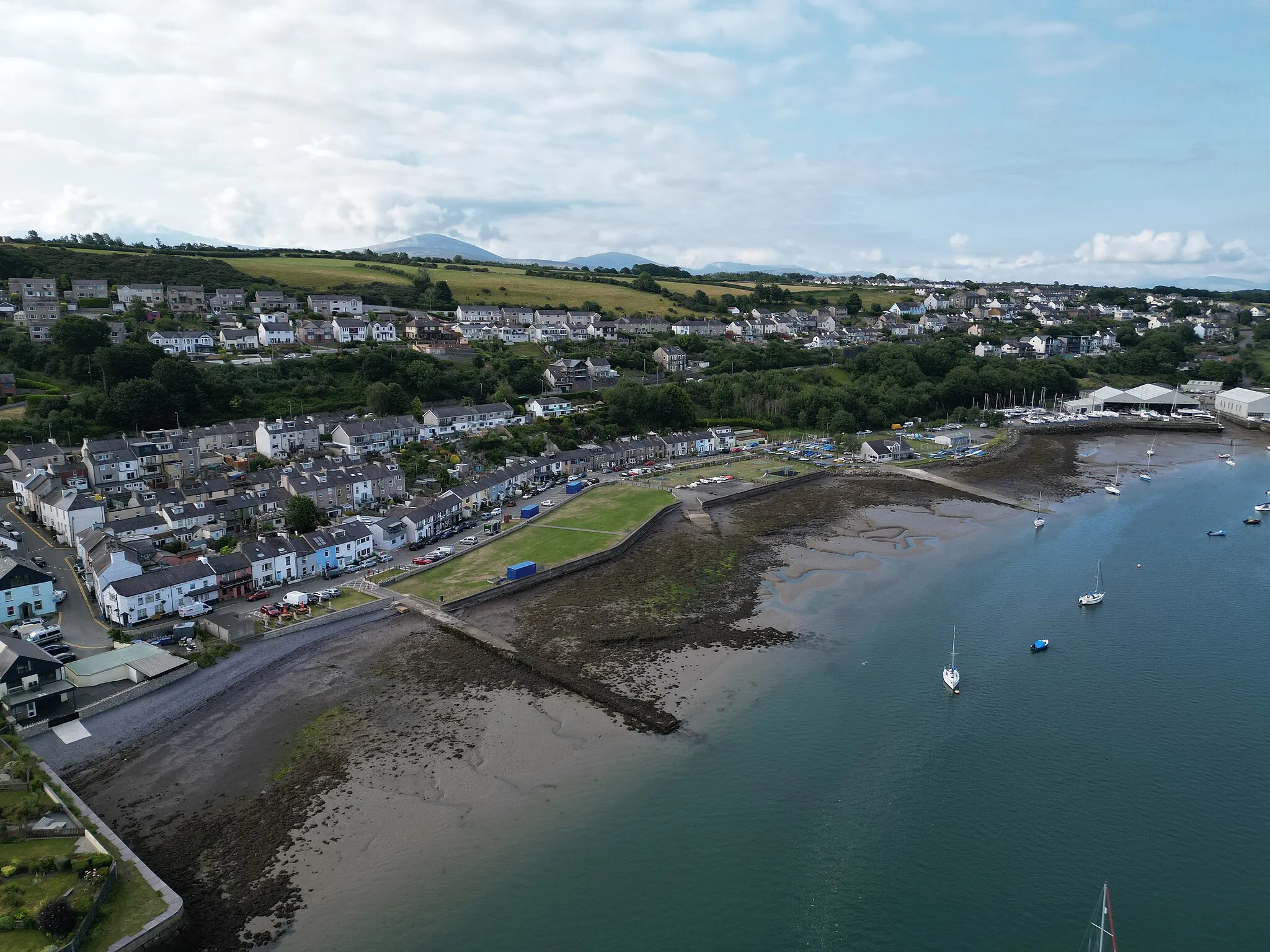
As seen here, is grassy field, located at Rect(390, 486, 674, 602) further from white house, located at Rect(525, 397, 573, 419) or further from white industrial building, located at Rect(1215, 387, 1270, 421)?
white industrial building, located at Rect(1215, 387, 1270, 421)

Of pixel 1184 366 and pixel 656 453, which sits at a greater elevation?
pixel 1184 366

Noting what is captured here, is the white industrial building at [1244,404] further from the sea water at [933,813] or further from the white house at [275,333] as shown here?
the white house at [275,333]

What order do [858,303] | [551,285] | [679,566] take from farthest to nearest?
[858,303] → [551,285] → [679,566]

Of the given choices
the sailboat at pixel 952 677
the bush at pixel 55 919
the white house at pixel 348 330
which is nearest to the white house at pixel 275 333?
the white house at pixel 348 330

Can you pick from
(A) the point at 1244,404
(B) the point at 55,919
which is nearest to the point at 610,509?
(B) the point at 55,919

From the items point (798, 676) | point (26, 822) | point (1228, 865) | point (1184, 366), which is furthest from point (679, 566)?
point (1184, 366)

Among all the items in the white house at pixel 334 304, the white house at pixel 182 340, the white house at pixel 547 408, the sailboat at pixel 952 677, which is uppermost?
the white house at pixel 334 304

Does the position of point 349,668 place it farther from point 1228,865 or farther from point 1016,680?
point 1228,865

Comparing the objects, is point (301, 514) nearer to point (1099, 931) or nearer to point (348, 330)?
point (1099, 931)
